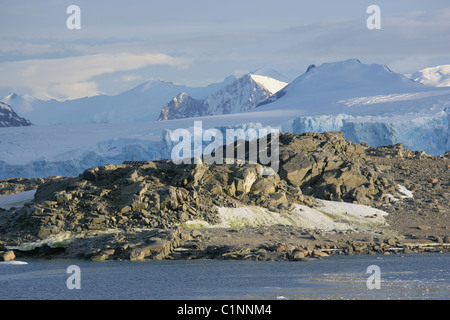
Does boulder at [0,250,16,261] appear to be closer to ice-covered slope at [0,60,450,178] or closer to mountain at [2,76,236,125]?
ice-covered slope at [0,60,450,178]

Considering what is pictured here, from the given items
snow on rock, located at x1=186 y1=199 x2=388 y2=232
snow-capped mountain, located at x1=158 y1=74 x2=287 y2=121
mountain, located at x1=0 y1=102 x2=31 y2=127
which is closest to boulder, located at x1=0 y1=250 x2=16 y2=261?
snow on rock, located at x1=186 y1=199 x2=388 y2=232

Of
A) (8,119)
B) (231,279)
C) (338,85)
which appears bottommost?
(231,279)

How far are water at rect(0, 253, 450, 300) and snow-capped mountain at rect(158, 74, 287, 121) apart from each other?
138590 millimetres

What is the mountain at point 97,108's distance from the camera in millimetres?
122938

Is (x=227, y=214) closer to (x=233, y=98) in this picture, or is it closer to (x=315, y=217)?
(x=315, y=217)

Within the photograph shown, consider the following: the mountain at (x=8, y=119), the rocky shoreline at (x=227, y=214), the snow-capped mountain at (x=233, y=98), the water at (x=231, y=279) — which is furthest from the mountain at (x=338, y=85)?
the snow-capped mountain at (x=233, y=98)

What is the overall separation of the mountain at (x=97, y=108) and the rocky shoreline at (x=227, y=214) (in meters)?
91.9

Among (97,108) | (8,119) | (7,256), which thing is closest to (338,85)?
(8,119)

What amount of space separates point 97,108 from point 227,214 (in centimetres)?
→ 10821

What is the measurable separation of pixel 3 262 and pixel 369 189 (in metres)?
17.0

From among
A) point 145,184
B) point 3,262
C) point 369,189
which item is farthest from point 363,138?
point 3,262

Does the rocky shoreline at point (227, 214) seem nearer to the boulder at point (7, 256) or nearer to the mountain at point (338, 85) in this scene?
the boulder at point (7, 256)

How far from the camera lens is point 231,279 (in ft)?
59.3

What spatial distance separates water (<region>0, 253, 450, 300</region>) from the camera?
16.0 metres
